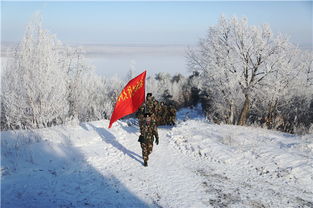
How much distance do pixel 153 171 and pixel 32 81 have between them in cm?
1023

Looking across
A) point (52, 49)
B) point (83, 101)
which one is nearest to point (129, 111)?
point (52, 49)

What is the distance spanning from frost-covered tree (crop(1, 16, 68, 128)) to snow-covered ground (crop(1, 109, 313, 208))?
5255 millimetres

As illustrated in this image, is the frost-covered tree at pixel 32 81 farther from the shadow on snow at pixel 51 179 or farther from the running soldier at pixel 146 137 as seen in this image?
the running soldier at pixel 146 137

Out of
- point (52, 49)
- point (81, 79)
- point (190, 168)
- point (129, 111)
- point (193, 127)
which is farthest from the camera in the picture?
point (81, 79)

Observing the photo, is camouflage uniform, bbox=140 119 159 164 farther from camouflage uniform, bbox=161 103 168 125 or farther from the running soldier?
camouflage uniform, bbox=161 103 168 125

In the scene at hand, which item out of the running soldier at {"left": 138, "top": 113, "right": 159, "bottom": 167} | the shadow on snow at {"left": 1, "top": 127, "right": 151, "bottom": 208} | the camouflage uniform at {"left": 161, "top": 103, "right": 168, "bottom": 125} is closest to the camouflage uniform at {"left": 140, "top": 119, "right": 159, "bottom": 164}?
the running soldier at {"left": 138, "top": 113, "right": 159, "bottom": 167}

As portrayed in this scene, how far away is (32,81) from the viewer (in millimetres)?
13516

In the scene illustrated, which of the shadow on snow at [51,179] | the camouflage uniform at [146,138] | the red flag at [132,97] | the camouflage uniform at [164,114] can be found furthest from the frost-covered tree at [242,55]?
the shadow on snow at [51,179]

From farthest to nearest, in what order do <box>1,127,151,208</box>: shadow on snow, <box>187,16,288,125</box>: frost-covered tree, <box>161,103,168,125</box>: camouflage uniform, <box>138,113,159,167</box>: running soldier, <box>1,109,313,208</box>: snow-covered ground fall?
<box>187,16,288,125</box>: frost-covered tree < <box>161,103,168,125</box>: camouflage uniform < <box>138,113,159,167</box>: running soldier < <box>1,109,313,208</box>: snow-covered ground < <box>1,127,151,208</box>: shadow on snow

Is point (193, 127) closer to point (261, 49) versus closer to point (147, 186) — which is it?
point (147, 186)

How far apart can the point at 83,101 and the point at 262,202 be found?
2089 cm

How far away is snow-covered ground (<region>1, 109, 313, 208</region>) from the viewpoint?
5340mm

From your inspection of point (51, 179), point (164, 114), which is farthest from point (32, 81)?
point (51, 179)

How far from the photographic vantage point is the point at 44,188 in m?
5.41
